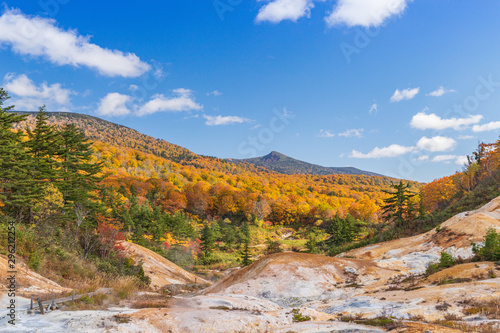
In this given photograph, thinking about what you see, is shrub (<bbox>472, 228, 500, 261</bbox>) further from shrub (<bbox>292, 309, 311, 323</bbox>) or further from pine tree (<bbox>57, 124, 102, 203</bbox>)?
pine tree (<bbox>57, 124, 102, 203</bbox>)

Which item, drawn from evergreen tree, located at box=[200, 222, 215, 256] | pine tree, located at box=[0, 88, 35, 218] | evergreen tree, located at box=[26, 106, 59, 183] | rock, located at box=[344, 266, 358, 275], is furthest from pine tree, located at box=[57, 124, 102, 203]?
rock, located at box=[344, 266, 358, 275]

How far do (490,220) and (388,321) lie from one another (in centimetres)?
2337

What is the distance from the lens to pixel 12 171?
78.2ft

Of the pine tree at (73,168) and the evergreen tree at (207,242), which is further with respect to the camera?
the evergreen tree at (207,242)

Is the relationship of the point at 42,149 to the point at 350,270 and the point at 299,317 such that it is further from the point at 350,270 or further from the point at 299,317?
the point at 350,270

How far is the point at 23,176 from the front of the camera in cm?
2558

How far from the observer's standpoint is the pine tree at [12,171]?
23438 millimetres

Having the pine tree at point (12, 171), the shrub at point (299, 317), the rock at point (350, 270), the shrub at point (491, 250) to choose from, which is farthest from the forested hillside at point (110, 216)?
the shrub at point (491, 250)

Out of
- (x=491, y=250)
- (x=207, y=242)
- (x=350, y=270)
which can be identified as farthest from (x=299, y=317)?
(x=207, y=242)

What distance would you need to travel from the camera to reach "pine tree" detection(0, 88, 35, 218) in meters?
23.4

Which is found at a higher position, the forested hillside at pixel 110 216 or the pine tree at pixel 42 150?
the pine tree at pixel 42 150

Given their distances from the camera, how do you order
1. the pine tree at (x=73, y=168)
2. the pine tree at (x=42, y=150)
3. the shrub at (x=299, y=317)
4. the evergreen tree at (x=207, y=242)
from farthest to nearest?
1. the evergreen tree at (x=207, y=242)
2. the pine tree at (x=73, y=168)
3. the pine tree at (x=42, y=150)
4. the shrub at (x=299, y=317)

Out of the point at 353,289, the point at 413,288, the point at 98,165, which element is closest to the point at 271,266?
the point at 353,289

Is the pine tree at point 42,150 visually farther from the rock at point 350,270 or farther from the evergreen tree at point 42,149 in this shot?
the rock at point 350,270
